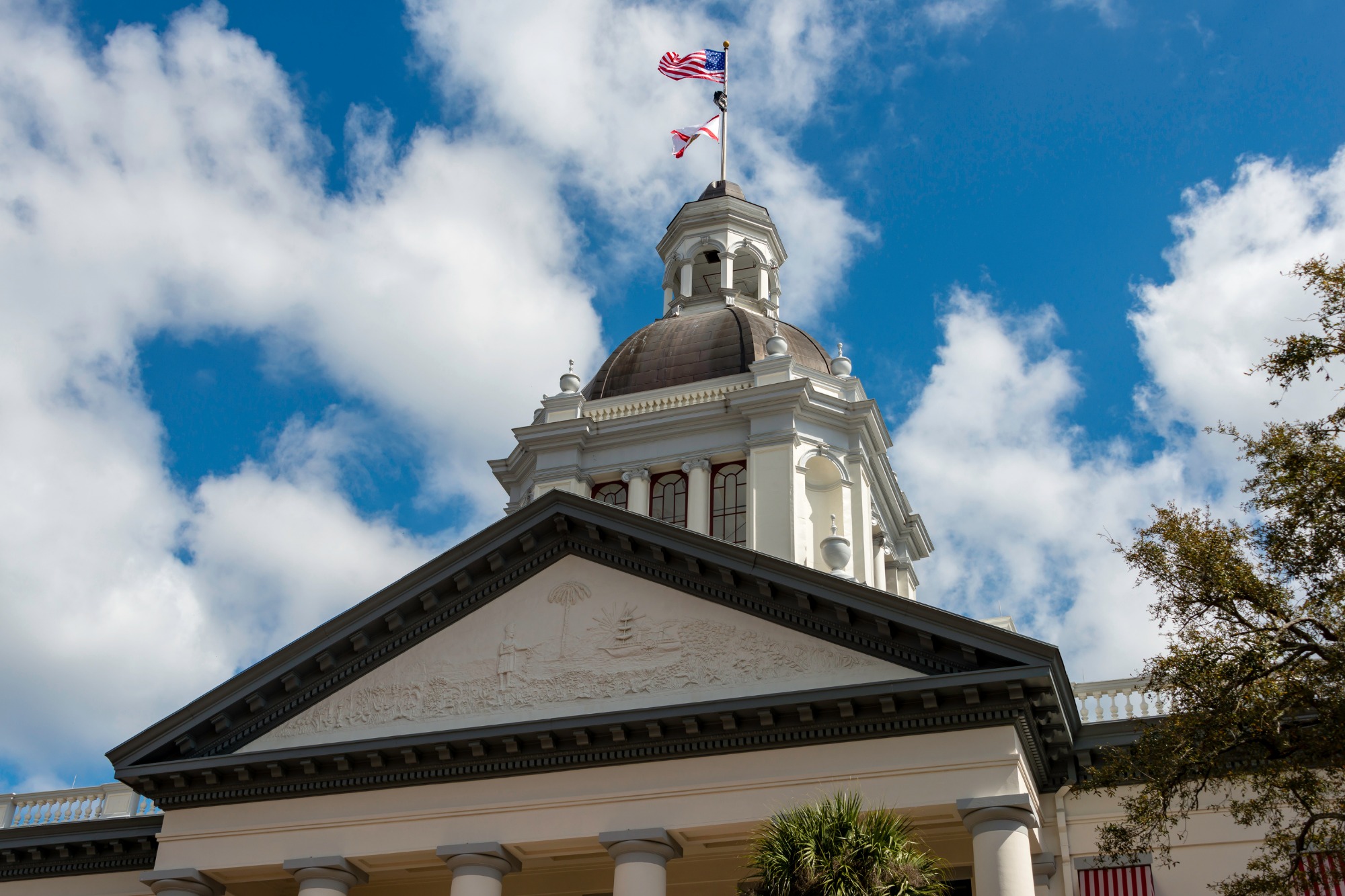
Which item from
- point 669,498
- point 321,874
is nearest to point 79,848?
point 321,874

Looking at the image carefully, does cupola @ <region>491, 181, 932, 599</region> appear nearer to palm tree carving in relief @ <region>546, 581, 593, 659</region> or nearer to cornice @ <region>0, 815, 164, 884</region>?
palm tree carving in relief @ <region>546, 581, 593, 659</region>

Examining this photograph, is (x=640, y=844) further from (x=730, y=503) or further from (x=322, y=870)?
(x=730, y=503)

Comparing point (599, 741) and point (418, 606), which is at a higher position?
point (418, 606)

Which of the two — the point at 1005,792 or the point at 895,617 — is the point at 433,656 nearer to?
the point at 895,617

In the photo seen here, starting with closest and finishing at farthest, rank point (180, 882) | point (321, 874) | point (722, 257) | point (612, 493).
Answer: point (321, 874)
point (180, 882)
point (612, 493)
point (722, 257)

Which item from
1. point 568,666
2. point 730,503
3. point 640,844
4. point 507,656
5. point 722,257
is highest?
point 722,257

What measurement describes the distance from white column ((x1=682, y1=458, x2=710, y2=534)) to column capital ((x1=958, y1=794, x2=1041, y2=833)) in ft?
50.1

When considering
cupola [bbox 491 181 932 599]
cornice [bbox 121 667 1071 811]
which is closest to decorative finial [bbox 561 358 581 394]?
cupola [bbox 491 181 932 599]

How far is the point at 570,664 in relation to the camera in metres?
21.1

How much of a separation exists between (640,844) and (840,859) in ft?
18.4

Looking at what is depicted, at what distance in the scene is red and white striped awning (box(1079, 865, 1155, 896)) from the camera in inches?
760

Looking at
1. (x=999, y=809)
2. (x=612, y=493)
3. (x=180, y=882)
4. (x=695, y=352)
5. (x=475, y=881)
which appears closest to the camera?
(x=999, y=809)

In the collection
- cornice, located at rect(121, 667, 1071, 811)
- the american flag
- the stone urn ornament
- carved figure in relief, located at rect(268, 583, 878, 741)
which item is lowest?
cornice, located at rect(121, 667, 1071, 811)

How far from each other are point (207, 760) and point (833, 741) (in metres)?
10.2
